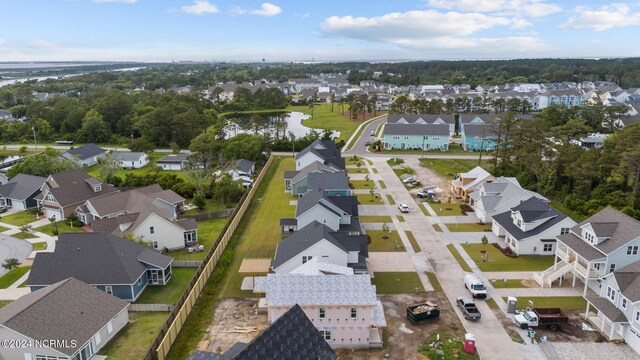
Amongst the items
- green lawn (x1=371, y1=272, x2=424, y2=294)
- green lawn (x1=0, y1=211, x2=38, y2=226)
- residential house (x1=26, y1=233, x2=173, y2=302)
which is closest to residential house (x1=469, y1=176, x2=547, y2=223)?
green lawn (x1=371, y1=272, x2=424, y2=294)

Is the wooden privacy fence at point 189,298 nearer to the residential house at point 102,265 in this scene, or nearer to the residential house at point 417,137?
the residential house at point 102,265

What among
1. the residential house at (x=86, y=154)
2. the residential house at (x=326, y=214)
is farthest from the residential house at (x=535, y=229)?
the residential house at (x=86, y=154)

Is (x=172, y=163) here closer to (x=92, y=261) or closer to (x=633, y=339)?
(x=92, y=261)

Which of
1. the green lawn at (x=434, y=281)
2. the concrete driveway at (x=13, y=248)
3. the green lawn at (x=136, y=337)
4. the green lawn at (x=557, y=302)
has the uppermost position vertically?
the green lawn at (x=557, y=302)

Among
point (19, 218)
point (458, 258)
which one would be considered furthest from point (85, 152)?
point (458, 258)

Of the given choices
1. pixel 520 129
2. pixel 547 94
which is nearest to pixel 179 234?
pixel 520 129

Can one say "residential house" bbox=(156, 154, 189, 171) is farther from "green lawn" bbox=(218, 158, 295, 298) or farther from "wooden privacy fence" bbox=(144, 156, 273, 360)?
"wooden privacy fence" bbox=(144, 156, 273, 360)
